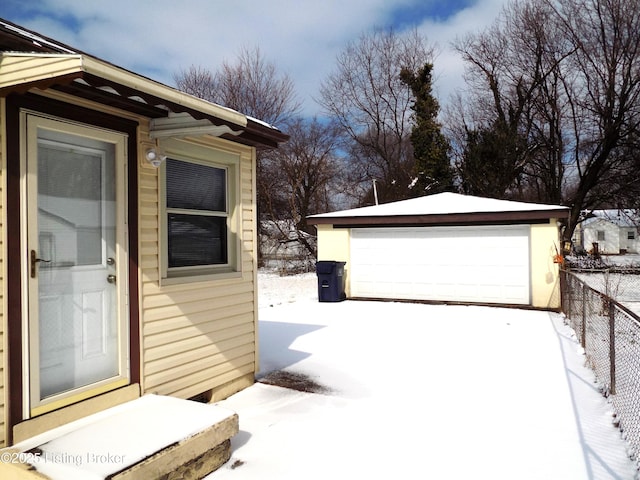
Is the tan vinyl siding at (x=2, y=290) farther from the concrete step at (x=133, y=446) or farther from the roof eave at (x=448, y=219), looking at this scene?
the roof eave at (x=448, y=219)

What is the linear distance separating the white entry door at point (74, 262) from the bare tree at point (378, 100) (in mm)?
23968

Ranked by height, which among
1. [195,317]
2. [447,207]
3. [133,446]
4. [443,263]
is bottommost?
[133,446]

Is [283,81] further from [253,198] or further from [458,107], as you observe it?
[253,198]

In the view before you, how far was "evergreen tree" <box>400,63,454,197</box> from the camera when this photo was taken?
2236 cm

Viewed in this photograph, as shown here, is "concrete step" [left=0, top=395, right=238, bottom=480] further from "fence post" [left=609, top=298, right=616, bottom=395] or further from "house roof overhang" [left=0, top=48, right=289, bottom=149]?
"fence post" [left=609, top=298, right=616, bottom=395]

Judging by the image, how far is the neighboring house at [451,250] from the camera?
1024 cm

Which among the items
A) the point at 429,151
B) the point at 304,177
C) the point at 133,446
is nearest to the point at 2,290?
the point at 133,446

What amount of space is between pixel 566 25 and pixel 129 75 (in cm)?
2456

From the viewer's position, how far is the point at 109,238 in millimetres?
3455

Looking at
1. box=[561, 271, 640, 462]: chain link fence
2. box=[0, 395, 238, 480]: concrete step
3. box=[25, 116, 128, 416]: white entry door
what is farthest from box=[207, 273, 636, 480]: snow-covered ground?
box=[25, 116, 128, 416]: white entry door

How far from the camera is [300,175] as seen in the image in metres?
23.4

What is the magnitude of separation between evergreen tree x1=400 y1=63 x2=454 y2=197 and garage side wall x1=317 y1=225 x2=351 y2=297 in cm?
1126

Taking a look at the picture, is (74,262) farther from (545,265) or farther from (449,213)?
(545,265)

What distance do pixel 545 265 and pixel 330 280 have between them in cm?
493
